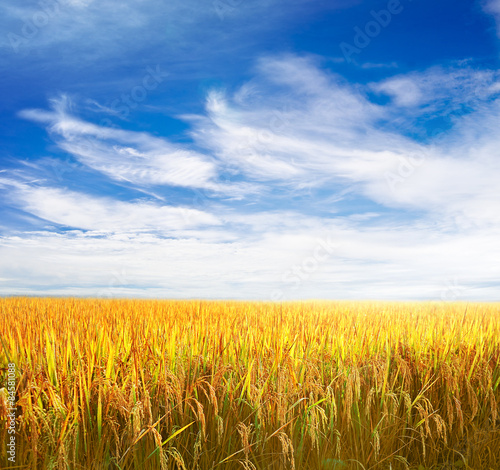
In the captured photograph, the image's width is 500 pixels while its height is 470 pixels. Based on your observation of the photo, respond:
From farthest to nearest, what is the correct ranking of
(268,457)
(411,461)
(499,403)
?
1. (499,403)
2. (411,461)
3. (268,457)

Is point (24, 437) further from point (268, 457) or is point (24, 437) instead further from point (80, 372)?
point (268, 457)

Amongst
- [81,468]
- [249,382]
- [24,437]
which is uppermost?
[249,382]

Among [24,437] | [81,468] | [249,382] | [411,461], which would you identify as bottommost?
[411,461]

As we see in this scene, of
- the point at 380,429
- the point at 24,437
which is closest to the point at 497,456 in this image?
the point at 380,429

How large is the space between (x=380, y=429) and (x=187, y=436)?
1.80 m

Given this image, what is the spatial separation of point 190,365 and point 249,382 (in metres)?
0.87

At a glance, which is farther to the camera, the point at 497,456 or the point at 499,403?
the point at 499,403

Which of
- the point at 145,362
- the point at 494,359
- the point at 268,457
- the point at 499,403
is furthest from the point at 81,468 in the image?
the point at 494,359

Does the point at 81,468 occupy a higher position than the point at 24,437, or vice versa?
the point at 24,437

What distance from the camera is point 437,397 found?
470 cm

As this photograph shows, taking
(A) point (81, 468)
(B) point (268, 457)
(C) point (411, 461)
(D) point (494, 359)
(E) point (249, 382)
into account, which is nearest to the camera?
(A) point (81, 468)

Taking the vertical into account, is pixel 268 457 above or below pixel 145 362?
below

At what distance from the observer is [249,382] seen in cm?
345

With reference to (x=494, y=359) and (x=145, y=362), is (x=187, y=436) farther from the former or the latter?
(x=494, y=359)
